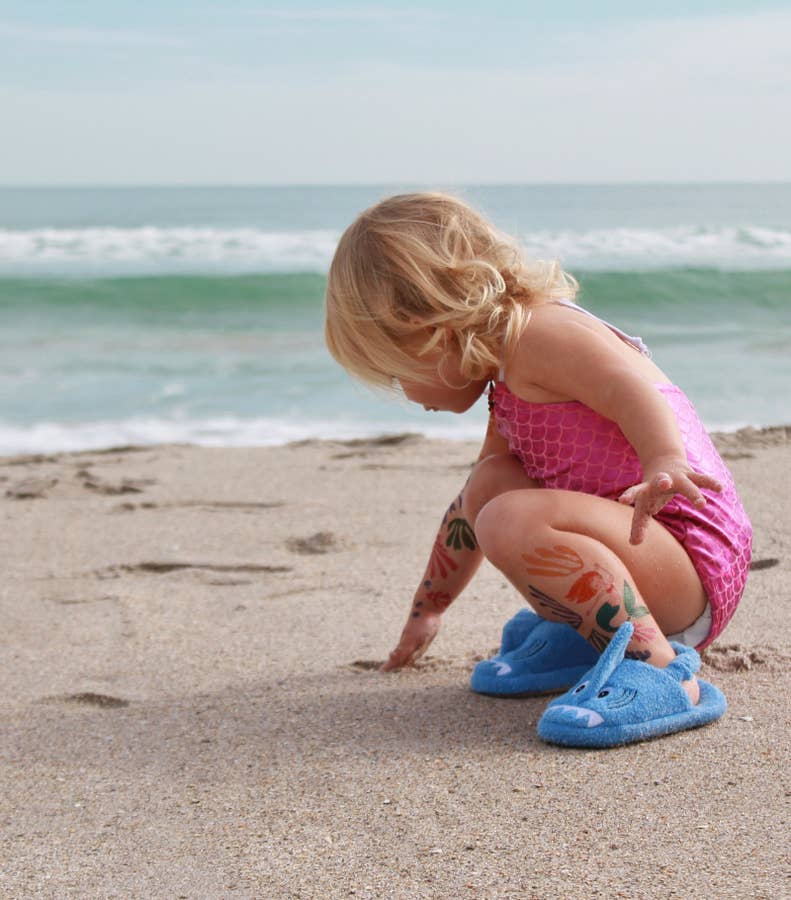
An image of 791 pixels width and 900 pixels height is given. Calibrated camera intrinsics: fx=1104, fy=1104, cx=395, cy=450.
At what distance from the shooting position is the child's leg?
5.83 feet

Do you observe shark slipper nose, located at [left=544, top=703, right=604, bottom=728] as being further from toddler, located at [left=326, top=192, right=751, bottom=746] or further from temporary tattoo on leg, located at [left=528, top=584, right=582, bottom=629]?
temporary tattoo on leg, located at [left=528, top=584, right=582, bottom=629]

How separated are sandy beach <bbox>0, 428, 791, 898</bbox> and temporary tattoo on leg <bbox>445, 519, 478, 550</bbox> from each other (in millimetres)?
250

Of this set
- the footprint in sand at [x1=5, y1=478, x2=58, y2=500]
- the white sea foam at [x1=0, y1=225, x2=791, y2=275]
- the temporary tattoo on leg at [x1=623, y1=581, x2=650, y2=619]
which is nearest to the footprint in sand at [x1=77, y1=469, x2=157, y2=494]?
the footprint in sand at [x1=5, y1=478, x2=58, y2=500]

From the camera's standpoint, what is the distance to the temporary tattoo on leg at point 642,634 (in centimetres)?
179

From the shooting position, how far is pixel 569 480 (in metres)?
1.94

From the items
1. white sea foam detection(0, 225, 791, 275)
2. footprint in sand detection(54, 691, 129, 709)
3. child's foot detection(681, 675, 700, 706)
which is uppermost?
child's foot detection(681, 675, 700, 706)

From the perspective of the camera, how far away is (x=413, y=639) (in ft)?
7.26

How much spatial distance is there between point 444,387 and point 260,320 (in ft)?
30.9

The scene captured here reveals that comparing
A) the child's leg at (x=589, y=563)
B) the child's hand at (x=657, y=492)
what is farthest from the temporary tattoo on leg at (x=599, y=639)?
the child's hand at (x=657, y=492)

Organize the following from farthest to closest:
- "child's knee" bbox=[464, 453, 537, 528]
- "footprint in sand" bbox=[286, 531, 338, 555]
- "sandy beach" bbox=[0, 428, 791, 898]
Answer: "footprint in sand" bbox=[286, 531, 338, 555] < "child's knee" bbox=[464, 453, 537, 528] < "sandy beach" bbox=[0, 428, 791, 898]

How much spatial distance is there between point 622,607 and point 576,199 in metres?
30.0

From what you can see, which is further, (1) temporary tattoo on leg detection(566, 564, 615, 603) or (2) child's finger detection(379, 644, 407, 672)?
(2) child's finger detection(379, 644, 407, 672)

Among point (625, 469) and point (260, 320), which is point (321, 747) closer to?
point (625, 469)

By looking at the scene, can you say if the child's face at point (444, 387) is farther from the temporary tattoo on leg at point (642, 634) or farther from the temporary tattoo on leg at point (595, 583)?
the temporary tattoo on leg at point (642, 634)
